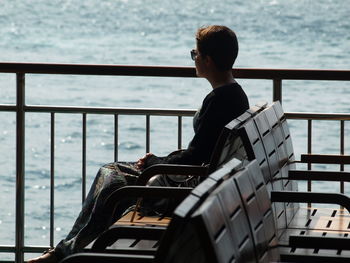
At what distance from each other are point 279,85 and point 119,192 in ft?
5.44

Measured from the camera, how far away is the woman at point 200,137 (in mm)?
4430

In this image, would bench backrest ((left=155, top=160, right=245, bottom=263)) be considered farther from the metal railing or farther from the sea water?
the sea water

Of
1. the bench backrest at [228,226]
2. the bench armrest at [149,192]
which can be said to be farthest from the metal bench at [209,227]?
the bench armrest at [149,192]

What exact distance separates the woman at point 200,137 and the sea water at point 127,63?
1127 centimetres

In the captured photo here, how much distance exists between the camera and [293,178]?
13.8 ft

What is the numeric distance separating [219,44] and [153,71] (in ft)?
2.31

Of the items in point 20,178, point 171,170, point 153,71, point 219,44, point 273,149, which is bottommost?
point 20,178

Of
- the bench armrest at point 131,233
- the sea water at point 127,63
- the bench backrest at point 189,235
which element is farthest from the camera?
the sea water at point 127,63

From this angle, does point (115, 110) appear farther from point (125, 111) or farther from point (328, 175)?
point (328, 175)

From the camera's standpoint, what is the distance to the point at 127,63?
121 ft

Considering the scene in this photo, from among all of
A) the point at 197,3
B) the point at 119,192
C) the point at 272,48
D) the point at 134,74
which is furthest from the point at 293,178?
the point at 197,3

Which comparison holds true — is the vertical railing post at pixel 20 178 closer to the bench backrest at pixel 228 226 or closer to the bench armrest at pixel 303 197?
the bench armrest at pixel 303 197

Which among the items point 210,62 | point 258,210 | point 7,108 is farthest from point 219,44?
point 258,210

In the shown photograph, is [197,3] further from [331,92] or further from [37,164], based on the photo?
[37,164]
